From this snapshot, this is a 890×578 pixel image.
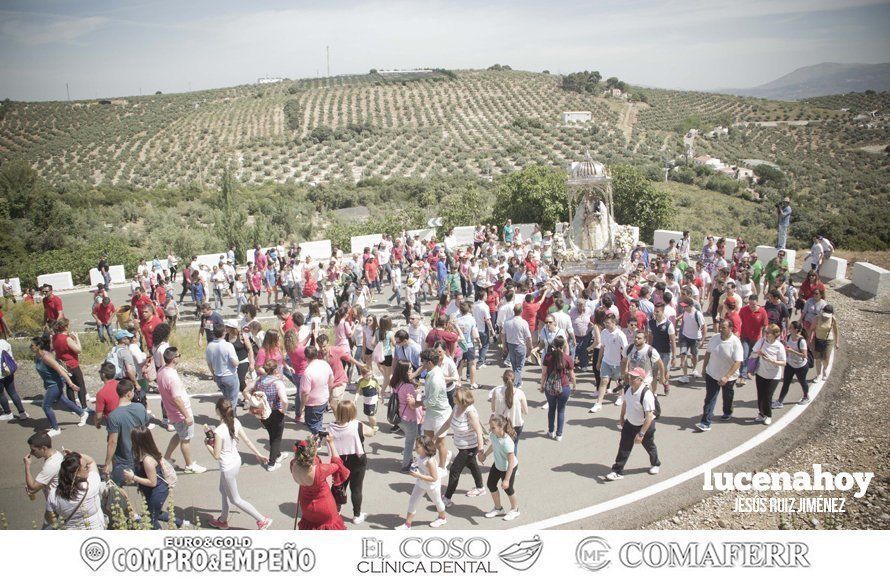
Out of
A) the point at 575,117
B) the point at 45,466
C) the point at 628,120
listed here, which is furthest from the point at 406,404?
the point at 628,120

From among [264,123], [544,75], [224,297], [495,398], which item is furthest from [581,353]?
[544,75]

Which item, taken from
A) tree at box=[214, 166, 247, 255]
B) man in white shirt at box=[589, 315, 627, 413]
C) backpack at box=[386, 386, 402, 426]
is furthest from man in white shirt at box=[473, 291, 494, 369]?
tree at box=[214, 166, 247, 255]

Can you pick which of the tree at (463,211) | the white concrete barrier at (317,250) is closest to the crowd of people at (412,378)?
the white concrete barrier at (317,250)

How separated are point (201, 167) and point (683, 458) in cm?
5578

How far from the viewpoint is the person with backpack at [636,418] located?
6.50 m

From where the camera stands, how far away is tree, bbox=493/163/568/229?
25328 mm

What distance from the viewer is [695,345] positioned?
31.6ft

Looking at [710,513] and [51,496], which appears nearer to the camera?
[51,496]

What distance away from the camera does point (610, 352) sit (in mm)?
8578

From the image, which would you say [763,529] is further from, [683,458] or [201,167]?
[201,167]

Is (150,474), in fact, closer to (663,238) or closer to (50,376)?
(50,376)

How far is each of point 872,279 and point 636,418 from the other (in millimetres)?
11417

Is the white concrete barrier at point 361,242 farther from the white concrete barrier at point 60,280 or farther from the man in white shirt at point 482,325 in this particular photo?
the man in white shirt at point 482,325

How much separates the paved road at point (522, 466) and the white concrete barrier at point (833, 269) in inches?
334
